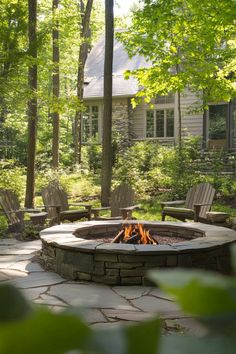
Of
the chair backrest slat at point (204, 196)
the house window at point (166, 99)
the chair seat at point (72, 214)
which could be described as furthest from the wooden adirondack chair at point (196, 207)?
the house window at point (166, 99)

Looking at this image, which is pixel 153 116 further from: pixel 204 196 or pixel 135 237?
pixel 135 237

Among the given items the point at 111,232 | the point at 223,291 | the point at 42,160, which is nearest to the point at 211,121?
the point at 42,160

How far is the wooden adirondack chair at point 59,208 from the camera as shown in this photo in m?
8.90

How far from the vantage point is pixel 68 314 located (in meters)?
0.21

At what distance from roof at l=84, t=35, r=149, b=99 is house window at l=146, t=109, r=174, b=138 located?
153 centimetres

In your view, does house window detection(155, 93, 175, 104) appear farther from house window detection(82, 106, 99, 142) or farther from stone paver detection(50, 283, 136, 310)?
stone paver detection(50, 283, 136, 310)

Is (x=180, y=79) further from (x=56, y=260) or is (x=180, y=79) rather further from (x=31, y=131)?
(x=56, y=260)

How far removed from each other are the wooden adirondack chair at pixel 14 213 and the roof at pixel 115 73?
1386 cm

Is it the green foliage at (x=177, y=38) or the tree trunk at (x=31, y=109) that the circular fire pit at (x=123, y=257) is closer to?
the green foliage at (x=177, y=38)

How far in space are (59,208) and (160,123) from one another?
14.4 m

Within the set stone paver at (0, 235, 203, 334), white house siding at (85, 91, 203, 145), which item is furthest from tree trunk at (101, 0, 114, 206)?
white house siding at (85, 91, 203, 145)

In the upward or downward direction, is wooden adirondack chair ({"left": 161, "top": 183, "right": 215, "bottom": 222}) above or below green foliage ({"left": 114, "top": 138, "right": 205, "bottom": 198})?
below

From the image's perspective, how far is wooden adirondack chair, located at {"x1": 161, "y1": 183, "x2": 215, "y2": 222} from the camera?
28.9 feet

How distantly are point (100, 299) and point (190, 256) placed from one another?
1.34 m
